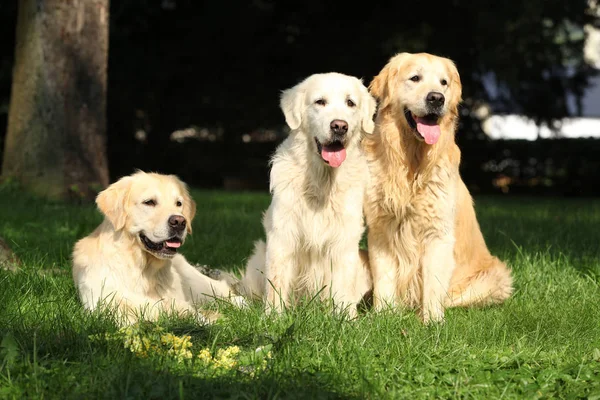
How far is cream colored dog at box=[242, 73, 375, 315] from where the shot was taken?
4.91 m

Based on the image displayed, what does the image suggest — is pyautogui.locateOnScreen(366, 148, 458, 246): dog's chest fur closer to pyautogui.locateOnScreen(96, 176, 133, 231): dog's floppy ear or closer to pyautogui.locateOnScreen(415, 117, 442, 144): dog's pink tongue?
pyautogui.locateOnScreen(415, 117, 442, 144): dog's pink tongue

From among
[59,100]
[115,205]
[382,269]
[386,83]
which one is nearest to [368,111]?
[386,83]

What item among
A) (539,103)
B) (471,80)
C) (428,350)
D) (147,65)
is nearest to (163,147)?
(147,65)

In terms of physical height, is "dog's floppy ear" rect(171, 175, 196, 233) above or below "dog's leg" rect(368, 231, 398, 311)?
above

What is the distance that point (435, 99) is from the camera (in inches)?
196

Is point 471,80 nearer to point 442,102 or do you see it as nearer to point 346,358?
point 442,102

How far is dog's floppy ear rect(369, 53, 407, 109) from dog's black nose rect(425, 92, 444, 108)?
0.34 meters

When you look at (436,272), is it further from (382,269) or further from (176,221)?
(176,221)

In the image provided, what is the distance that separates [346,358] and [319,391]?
1.41 ft

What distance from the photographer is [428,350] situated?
3994 mm

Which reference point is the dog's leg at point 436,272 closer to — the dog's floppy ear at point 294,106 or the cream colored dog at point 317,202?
the cream colored dog at point 317,202

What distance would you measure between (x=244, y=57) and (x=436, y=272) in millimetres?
14038

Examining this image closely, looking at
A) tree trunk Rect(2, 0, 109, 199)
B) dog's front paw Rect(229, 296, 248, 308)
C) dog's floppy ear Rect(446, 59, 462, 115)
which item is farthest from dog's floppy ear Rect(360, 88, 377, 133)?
tree trunk Rect(2, 0, 109, 199)

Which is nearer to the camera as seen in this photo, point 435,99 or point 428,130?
point 435,99
